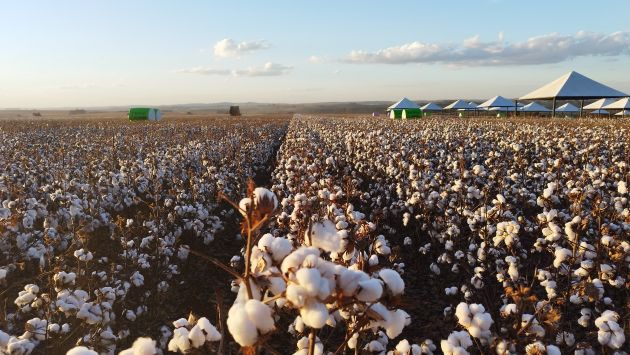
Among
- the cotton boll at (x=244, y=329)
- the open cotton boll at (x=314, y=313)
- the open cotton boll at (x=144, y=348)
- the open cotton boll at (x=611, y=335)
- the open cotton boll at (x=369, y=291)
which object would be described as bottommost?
the open cotton boll at (x=611, y=335)

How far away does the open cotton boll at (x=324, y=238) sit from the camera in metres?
1.58

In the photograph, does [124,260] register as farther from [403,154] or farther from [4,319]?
[403,154]

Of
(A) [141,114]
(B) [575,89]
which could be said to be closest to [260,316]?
(B) [575,89]

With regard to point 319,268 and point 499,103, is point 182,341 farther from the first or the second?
point 499,103

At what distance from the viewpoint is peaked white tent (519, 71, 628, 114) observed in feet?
113

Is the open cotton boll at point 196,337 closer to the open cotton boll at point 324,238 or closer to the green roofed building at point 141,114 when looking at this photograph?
the open cotton boll at point 324,238

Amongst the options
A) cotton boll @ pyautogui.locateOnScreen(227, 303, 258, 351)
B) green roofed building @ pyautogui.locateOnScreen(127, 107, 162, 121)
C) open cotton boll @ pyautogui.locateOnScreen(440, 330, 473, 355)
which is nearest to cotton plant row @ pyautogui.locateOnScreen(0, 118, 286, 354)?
cotton boll @ pyautogui.locateOnScreen(227, 303, 258, 351)

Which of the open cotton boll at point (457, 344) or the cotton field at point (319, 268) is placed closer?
the cotton field at point (319, 268)

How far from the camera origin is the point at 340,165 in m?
13.2

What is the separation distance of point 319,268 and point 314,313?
0.12m

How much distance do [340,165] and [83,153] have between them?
28.2 feet

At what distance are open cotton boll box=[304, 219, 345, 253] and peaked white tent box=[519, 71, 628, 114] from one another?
1437 inches

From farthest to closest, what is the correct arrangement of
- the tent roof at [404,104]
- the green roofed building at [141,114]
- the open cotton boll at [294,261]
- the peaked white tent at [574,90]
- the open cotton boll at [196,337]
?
the tent roof at [404,104]
the green roofed building at [141,114]
the peaked white tent at [574,90]
the open cotton boll at [196,337]
the open cotton boll at [294,261]

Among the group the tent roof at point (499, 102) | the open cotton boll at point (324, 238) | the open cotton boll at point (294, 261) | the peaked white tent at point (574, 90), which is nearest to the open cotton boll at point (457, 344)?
the open cotton boll at point (324, 238)
